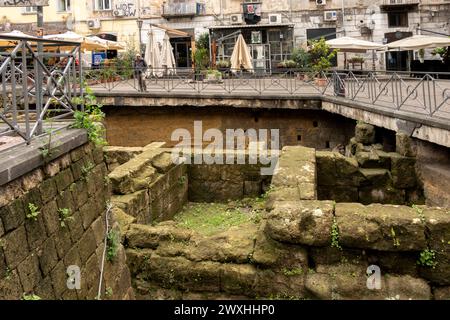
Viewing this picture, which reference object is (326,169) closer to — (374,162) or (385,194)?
(374,162)

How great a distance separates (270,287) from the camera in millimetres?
5535

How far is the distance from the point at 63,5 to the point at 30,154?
99.5 ft

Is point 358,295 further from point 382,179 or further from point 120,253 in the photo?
point 382,179

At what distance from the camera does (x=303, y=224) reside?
5379mm

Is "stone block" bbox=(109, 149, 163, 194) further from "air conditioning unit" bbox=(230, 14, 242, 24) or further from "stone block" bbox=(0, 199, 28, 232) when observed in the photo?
"air conditioning unit" bbox=(230, 14, 242, 24)

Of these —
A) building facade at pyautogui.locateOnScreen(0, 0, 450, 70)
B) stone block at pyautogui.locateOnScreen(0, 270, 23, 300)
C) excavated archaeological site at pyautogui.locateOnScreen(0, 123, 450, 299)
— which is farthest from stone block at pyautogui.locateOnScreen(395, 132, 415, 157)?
building facade at pyautogui.locateOnScreen(0, 0, 450, 70)

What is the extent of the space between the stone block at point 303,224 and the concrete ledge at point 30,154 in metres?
2.27

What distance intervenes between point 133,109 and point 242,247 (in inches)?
546

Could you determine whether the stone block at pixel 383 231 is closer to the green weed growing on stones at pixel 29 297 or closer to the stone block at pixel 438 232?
the stone block at pixel 438 232

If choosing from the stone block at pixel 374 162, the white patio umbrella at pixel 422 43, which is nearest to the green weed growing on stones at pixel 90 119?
the stone block at pixel 374 162

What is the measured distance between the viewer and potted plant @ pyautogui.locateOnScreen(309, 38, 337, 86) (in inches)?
732

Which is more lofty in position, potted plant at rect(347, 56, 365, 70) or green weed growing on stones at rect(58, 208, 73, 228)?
potted plant at rect(347, 56, 365, 70)

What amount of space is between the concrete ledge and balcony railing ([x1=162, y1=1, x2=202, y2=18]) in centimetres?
2573

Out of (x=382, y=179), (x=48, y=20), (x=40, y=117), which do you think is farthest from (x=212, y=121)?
(x=48, y=20)
